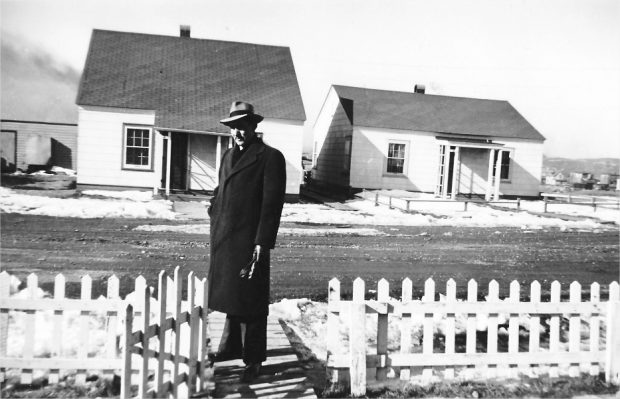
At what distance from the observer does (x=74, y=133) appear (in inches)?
1326

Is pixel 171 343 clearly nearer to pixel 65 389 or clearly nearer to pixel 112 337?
pixel 112 337

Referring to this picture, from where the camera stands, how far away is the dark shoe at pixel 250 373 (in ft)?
13.5

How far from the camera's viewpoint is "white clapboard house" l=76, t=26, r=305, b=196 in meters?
19.6

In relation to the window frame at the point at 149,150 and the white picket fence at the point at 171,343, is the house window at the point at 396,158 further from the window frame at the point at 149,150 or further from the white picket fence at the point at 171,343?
the white picket fence at the point at 171,343

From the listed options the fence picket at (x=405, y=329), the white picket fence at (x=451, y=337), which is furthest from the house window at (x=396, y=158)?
the fence picket at (x=405, y=329)

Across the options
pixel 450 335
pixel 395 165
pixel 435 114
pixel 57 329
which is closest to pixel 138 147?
pixel 395 165

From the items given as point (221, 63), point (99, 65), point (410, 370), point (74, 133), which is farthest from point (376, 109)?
point (410, 370)

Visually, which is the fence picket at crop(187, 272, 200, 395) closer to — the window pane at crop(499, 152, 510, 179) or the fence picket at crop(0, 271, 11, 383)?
the fence picket at crop(0, 271, 11, 383)

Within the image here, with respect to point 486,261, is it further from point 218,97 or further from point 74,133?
point 74,133

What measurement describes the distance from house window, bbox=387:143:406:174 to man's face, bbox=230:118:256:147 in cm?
2144

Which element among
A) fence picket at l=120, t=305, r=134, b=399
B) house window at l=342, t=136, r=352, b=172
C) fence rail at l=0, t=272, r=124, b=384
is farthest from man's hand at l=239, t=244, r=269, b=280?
house window at l=342, t=136, r=352, b=172

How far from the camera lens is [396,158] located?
25.5 metres

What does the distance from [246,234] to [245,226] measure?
7 centimetres

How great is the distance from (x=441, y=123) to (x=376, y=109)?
346 cm
